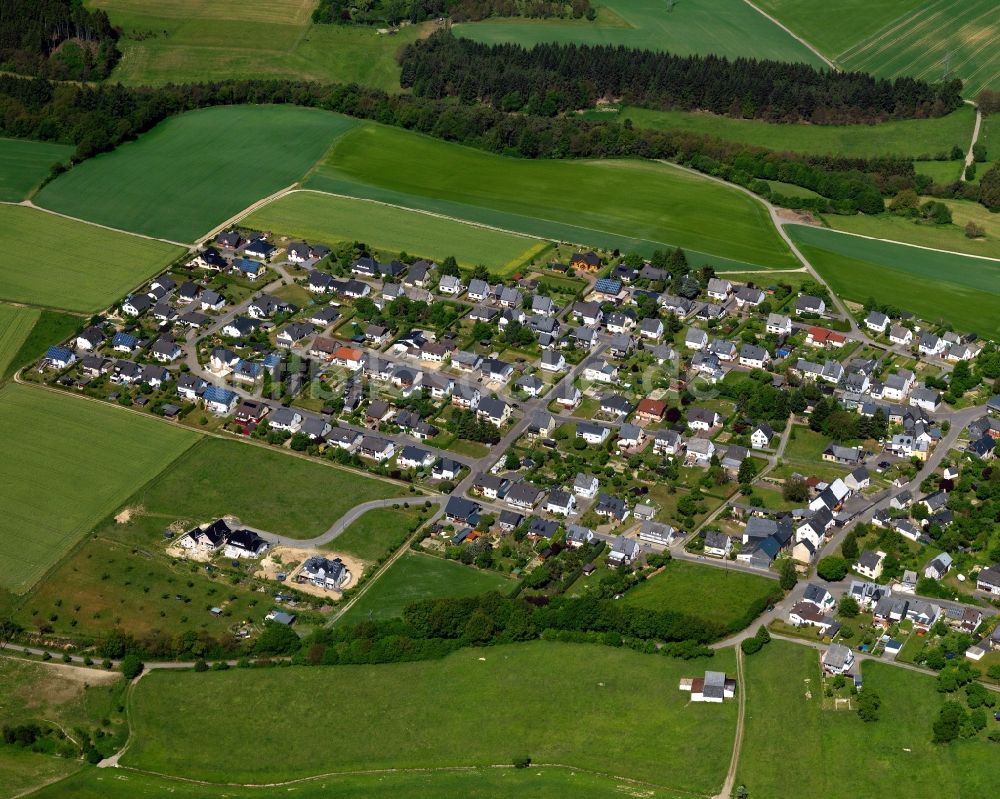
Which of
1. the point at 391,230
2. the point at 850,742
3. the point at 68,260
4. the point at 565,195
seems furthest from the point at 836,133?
the point at 850,742

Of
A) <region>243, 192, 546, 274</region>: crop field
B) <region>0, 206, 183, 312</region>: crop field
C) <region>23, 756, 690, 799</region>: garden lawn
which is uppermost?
<region>243, 192, 546, 274</region>: crop field

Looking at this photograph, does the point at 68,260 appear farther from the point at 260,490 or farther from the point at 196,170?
the point at 260,490

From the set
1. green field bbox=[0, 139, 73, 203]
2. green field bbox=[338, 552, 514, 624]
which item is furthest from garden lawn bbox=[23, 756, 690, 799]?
green field bbox=[0, 139, 73, 203]

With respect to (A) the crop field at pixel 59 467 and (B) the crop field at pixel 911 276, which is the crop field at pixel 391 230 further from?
(A) the crop field at pixel 59 467

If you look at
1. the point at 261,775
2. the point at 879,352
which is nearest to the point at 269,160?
the point at 879,352

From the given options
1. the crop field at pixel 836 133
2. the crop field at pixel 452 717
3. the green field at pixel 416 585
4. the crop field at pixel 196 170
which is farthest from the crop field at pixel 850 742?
the crop field at pixel 836 133

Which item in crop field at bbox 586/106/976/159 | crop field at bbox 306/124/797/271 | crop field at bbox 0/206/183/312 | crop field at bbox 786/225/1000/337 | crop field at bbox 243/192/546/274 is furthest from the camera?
crop field at bbox 586/106/976/159

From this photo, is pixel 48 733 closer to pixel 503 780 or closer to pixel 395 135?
pixel 503 780

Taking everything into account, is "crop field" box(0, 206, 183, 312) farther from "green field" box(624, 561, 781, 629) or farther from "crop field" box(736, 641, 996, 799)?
"crop field" box(736, 641, 996, 799)
